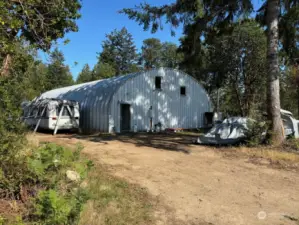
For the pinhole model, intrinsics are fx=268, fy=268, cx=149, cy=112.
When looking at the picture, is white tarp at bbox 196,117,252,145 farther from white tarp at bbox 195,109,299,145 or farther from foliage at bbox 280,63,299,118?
foliage at bbox 280,63,299,118

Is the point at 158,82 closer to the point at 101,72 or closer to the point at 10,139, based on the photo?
the point at 10,139

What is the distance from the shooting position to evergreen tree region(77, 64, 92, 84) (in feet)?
158

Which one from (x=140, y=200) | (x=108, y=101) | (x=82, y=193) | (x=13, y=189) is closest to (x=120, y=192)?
(x=140, y=200)

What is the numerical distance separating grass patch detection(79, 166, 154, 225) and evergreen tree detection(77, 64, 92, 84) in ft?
140

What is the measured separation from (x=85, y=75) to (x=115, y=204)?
47085 millimetres

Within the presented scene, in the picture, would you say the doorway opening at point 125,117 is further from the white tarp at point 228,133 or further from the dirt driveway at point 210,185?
the dirt driveway at point 210,185

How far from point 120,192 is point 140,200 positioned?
47cm

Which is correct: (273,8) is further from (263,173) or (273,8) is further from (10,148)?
(10,148)

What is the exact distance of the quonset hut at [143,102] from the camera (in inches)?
681

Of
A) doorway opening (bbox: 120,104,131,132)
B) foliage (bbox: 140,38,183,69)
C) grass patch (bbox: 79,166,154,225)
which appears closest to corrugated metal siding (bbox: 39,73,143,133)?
doorway opening (bbox: 120,104,131,132)

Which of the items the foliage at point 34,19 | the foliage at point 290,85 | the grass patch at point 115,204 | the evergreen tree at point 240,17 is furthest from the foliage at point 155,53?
the grass patch at point 115,204

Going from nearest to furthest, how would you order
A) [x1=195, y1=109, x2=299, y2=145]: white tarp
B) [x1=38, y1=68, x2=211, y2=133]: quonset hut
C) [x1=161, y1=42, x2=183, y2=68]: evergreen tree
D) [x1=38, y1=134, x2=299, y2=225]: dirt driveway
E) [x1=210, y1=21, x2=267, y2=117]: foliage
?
[x1=38, y1=134, x2=299, y2=225]: dirt driveway, [x1=195, y1=109, x2=299, y2=145]: white tarp, [x1=38, y1=68, x2=211, y2=133]: quonset hut, [x1=210, y1=21, x2=267, y2=117]: foliage, [x1=161, y1=42, x2=183, y2=68]: evergreen tree

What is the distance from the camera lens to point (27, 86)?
5254mm

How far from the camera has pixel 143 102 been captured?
18578 mm
